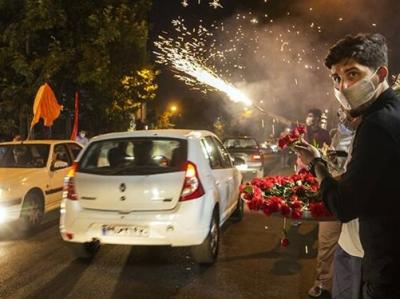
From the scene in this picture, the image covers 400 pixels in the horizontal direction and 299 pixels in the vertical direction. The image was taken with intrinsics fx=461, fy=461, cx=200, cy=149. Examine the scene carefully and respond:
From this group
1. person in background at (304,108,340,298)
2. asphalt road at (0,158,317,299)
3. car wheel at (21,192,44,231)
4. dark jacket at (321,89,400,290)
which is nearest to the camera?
dark jacket at (321,89,400,290)

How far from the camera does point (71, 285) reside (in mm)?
5238

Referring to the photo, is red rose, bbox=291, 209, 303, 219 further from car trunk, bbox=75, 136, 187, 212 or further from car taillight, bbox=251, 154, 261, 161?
car taillight, bbox=251, 154, 261, 161

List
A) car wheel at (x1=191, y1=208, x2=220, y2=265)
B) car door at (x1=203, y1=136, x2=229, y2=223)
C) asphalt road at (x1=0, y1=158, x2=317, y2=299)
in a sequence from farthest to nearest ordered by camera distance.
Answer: car door at (x1=203, y1=136, x2=229, y2=223), car wheel at (x1=191, y1=208, x2=220, y2=265), asphalt road at (x1=0, y1=158, x2=317, y2=299)

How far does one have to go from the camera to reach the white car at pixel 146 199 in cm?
554

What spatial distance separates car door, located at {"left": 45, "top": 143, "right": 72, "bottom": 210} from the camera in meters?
8.68

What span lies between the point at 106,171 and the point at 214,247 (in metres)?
1.73

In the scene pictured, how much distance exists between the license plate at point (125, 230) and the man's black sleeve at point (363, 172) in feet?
12.3

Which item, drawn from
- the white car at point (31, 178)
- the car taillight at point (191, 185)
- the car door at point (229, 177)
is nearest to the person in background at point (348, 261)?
the car taillight at point (191, 185)

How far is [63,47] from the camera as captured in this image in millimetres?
14766

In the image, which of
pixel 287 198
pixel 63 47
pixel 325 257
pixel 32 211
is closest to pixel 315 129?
pixel 325 257

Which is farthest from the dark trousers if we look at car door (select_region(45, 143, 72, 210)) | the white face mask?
car door (select_region(45, 143, 72, 210))

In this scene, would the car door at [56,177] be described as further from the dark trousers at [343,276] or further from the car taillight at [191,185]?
the dark trousers at [343,276]

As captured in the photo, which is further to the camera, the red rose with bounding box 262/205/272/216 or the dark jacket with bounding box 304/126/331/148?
the dark jacket with bounding box 304/126/331/148

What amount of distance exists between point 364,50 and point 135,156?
14.9 feet
